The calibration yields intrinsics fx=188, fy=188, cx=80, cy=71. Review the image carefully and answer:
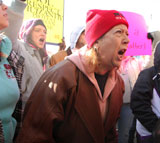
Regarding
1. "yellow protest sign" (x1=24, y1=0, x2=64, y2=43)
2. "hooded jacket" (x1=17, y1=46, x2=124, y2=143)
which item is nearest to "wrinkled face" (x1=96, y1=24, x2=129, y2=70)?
"hooded jacket" (x1=17, y1=46, x2=124, y2=143)

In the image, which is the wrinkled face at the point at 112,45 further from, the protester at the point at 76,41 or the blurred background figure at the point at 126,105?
the protester at the point at 76,41

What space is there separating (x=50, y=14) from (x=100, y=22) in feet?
7.18

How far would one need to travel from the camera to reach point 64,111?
1.34 meters

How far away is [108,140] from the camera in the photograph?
159 centimetres

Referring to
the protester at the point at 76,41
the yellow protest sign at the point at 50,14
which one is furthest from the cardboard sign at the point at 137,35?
the yellow protest sign at the point at 50,14

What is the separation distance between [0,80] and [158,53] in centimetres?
150

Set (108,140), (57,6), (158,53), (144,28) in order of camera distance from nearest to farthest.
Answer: (108,140) → (158,53) → (144,28) → (57,6)

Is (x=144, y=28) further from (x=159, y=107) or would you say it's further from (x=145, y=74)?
(x=159, y=107)

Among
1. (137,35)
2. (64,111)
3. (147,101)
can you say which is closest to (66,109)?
(64,111)

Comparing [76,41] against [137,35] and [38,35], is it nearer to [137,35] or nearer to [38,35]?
[38,35]

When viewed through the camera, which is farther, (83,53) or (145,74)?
(145,74)

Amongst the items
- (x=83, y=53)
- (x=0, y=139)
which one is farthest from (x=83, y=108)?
(x=0, y=139)

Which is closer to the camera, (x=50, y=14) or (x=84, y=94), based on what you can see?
(x=84, y=94)

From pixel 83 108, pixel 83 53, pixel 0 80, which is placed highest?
pixel 83 53
